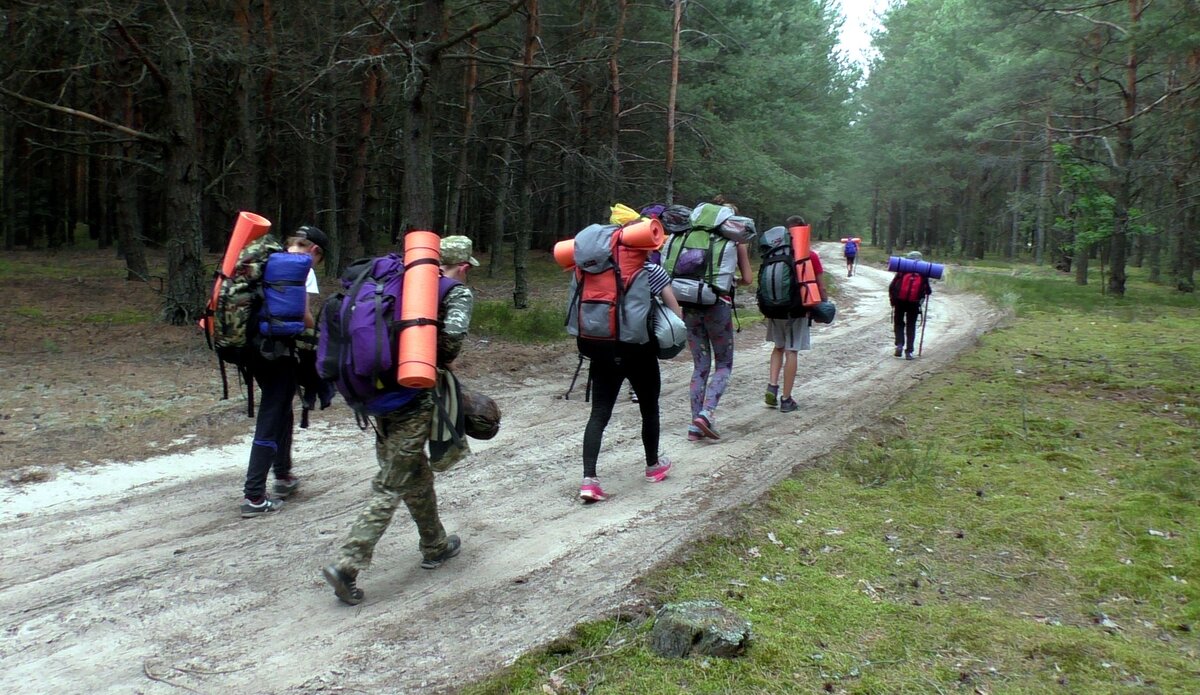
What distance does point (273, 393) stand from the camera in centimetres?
552

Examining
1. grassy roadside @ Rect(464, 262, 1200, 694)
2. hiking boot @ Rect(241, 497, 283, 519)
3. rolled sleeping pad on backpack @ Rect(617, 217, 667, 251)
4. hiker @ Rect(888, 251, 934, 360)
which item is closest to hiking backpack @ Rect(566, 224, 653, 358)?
rolled sleeping pad on backpack @ Rect(617, 217, 667, 251)

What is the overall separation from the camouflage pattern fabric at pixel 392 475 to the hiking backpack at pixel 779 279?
5.06m

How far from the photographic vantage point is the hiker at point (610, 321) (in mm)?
5574

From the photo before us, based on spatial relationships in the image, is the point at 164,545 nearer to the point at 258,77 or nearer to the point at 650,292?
the point at 650,292

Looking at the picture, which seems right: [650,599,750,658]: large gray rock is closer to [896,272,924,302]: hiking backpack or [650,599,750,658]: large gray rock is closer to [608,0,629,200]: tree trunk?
[896,272,924,302]: hiking backpack

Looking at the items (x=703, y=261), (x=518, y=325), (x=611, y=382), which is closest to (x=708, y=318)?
(x=703, y=261)

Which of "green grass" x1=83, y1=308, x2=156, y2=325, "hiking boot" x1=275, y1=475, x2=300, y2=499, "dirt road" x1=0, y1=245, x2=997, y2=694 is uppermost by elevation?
"green grass" x1=83, y1=308, x2=156, y2=325

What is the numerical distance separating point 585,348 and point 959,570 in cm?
276

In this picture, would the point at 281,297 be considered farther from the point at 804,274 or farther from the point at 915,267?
the point at 915,267

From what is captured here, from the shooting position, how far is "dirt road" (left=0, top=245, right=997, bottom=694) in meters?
3.63

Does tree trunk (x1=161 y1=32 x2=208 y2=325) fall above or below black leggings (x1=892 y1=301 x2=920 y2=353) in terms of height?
above

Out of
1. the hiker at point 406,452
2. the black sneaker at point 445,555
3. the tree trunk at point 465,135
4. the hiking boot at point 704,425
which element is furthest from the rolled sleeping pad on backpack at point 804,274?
the tree trunk at point 465,135

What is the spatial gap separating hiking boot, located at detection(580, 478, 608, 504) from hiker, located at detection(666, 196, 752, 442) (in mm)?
1934

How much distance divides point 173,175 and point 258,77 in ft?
19.0
